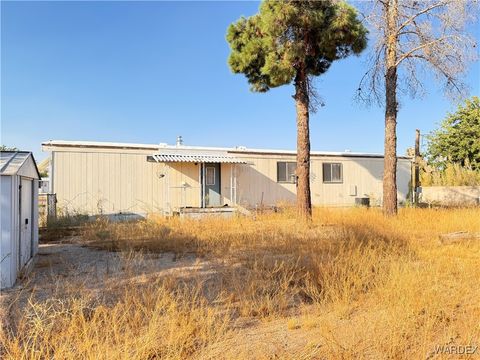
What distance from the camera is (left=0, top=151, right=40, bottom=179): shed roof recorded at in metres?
4.65

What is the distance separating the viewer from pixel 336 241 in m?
7.24

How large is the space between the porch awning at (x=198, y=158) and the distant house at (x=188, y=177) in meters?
0.04

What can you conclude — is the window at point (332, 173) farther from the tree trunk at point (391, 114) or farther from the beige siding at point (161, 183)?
the tree trunk at point (391, 114)

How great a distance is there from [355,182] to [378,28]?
817cm

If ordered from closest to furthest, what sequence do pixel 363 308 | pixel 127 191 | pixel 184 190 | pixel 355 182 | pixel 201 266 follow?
pixel 363 308 → pixel 201 266 → pixel 127 191 → pixel 184 190 → pixel 355 182

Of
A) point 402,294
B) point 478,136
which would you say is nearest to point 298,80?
point 402,294

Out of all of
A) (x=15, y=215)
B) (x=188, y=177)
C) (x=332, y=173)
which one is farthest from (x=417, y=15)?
(x=15, y=215)

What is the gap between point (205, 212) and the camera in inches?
542

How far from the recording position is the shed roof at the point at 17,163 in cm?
465

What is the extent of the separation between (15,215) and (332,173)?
14754mm

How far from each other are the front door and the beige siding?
0.22 meters

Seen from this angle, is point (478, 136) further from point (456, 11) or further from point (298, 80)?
point (298, 80)

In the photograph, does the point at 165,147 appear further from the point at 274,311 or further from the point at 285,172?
the point at 274,311

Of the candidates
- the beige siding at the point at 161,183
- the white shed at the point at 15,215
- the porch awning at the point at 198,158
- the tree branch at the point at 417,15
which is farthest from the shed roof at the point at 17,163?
the tree branch at the point at 417,15
